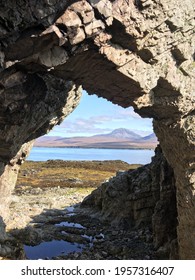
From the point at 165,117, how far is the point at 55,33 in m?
11.9

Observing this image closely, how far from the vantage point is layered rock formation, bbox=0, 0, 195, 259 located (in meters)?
15.1

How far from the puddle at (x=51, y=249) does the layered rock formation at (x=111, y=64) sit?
31.5ft

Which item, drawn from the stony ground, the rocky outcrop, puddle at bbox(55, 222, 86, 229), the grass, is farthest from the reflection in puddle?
the grass

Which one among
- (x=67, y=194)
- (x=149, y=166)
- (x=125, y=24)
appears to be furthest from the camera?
(x=67, y=194)

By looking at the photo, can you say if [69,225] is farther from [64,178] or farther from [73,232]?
[64,178]

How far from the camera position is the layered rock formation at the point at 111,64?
15062mm

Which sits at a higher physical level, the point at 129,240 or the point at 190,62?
the point at 190,62

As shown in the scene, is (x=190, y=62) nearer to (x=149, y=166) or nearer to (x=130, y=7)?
(x=130, y=7)

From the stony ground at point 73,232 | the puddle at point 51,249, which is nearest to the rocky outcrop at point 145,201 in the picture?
the stony ground at point 73,232

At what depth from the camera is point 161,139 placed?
26500mm

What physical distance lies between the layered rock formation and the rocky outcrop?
4579mm

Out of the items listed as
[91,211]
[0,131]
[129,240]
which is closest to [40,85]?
[0,131]

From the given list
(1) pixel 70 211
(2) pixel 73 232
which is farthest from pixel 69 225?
(1) pixel 70 211

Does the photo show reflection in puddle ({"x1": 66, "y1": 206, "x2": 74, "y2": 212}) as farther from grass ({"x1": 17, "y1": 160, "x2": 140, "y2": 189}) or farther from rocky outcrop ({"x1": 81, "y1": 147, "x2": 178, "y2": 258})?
grass ({"x1": 17, "y1": 160, "x2": 140, "y2": 189})
